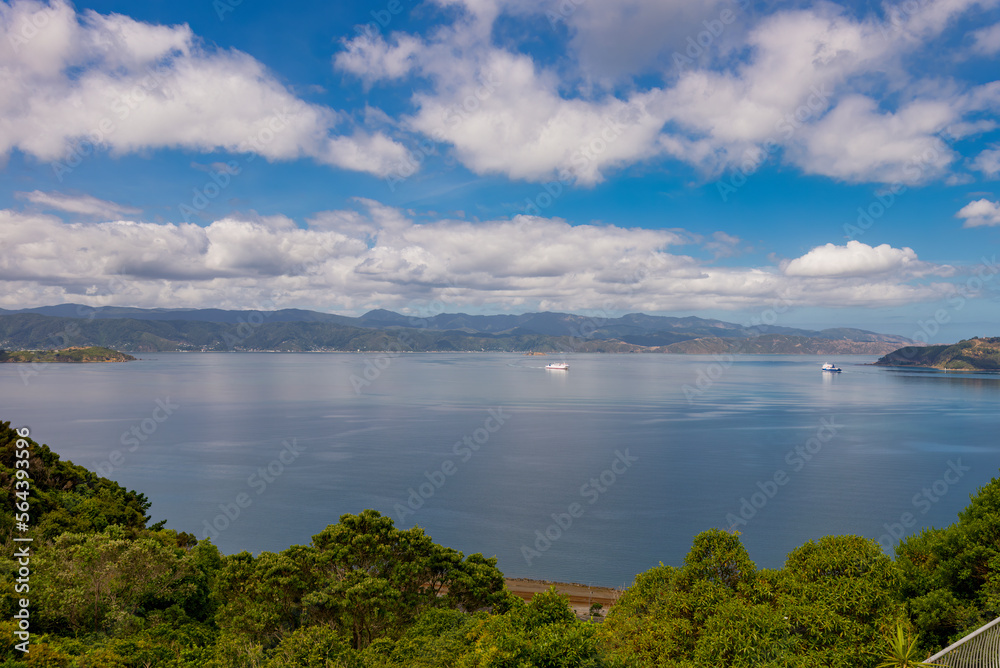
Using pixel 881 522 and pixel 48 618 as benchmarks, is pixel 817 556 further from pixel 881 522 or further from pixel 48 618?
pixel 881 522

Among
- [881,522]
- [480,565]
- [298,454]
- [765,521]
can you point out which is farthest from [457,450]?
A: [480,565]

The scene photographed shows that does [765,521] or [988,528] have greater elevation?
[988,528]

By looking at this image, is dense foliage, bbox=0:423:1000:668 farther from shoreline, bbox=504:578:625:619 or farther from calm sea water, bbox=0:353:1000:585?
calm sea water, bbox=0:353:1000:585
